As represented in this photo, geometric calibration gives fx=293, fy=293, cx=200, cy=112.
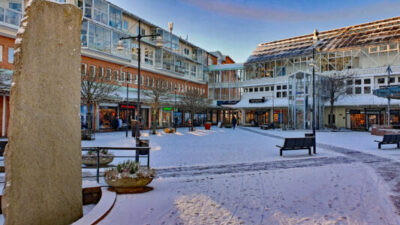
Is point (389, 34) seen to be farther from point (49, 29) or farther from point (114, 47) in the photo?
point (49, 29)

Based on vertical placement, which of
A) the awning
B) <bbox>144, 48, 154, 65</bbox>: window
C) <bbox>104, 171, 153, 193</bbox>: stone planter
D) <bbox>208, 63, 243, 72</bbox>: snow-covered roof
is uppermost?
<bbox>208, 63, 243, 72</bbox>: snow-covered roof

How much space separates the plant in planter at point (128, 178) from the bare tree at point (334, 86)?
105 ft

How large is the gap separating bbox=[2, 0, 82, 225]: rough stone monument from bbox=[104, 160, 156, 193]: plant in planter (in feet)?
5.78

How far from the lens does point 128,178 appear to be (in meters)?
6.49

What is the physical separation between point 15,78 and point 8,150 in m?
0.98

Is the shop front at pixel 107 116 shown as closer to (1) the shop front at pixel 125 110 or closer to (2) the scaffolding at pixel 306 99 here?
(1) the shop front at pixel 125 110

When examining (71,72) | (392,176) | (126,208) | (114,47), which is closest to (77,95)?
(71,72)

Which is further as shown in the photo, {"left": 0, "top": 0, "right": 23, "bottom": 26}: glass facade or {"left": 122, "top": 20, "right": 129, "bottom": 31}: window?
{"left": 122, "top": 20, "right": 129, "bottom": 31}: window

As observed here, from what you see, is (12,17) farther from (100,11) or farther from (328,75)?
(328,75)

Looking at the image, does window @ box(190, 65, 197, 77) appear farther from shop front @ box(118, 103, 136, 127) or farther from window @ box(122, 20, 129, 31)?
shop front @ box(118, 103, 136, 127)

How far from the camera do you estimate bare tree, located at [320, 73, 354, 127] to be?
34750 millimetres

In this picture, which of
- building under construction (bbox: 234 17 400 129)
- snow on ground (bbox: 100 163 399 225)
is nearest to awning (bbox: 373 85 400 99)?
building under construction (bbox: 234 17 400 129)

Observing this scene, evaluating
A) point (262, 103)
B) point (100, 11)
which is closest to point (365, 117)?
point (262, 103)

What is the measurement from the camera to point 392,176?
28.8 feet
